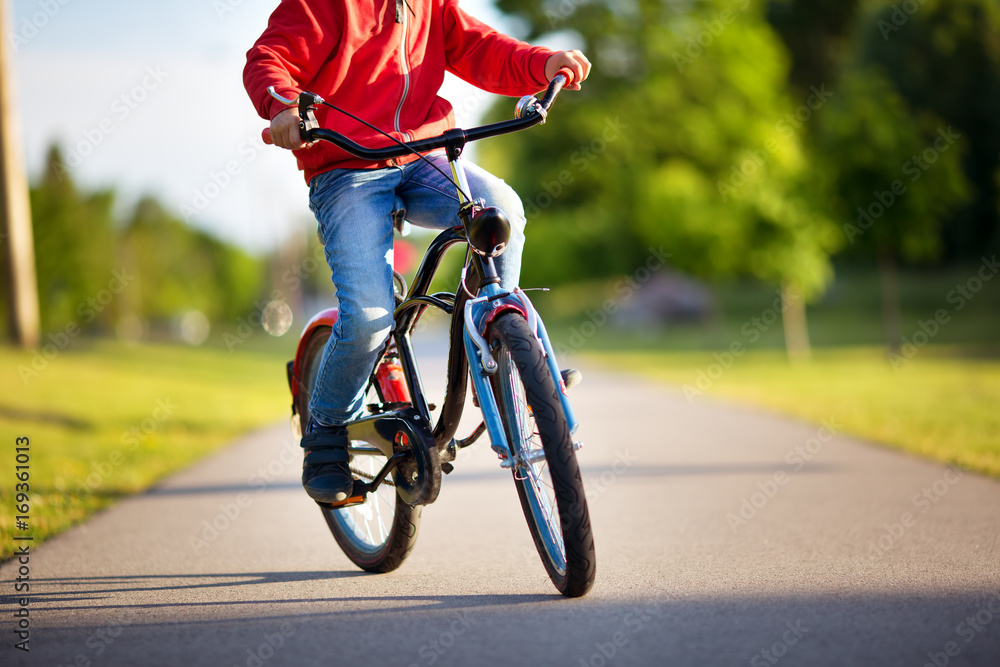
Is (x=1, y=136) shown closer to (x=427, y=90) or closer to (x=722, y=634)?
(x=427, y=90)

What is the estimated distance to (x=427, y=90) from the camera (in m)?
3.71

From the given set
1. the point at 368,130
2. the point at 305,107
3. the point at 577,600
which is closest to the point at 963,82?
the point at 368,130

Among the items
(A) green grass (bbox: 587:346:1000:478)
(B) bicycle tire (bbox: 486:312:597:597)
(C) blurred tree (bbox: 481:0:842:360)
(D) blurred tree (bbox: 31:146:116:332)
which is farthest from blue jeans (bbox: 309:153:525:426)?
(D) blurred tree (bbox: 31:146:116:332)

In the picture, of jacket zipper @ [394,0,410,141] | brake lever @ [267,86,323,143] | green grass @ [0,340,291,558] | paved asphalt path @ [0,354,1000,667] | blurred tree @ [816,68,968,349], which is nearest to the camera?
paved asphalt path @ [0,354,1000,667]

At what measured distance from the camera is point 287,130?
3.09 m

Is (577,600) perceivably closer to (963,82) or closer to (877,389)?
(877,389)

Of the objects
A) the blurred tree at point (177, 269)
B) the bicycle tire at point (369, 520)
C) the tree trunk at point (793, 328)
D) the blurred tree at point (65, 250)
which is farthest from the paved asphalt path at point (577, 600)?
the blurred tree at point (177, 269)

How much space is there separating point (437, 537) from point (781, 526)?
1.48 metres

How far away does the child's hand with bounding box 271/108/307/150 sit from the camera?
308 centimetres

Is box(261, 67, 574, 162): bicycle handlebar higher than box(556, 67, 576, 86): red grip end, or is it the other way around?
box(556, 67, 576, 86): red grip end

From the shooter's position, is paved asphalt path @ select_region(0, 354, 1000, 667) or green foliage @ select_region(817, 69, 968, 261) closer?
paved asphalt path @ select_region(0, 354, 1000, 667)

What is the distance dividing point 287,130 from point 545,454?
122cm

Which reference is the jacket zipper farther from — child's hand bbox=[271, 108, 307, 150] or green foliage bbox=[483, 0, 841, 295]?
green foliage bbox=[483, 0, 841, 295]

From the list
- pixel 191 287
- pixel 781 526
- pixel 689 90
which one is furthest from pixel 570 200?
pixel 191 287
